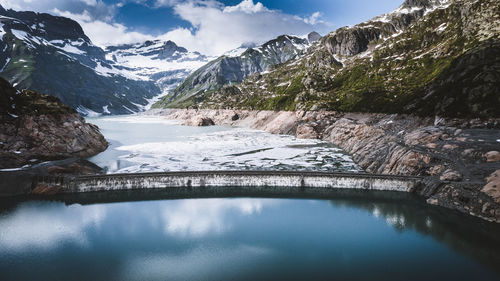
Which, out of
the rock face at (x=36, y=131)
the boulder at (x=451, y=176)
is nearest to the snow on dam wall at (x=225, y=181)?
the boulder at (x=451, y=176)

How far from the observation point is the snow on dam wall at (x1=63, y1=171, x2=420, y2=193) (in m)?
46.8

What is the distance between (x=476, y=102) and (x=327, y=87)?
105400 millimetres

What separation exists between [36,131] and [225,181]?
4378 centimetres

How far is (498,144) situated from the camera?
41.6 m

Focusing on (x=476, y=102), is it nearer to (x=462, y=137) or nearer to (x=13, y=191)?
(x=462, y=137)

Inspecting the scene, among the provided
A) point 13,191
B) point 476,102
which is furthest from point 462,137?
point 13,191

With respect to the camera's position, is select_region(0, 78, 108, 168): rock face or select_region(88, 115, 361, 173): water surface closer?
select_region(0, 78, 108, 168): rock face

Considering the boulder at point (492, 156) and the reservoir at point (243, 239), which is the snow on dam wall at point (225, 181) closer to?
the reservoir at point (243, 239)

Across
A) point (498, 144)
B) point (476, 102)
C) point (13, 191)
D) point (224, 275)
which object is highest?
point (476, 102)

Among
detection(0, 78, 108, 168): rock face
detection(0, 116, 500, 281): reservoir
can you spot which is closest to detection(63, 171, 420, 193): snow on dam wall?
detection(0, 116, 500, 281): reservoir

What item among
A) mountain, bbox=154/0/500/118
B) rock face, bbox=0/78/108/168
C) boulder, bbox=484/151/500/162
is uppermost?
mountain, bbox=154/0/500/118

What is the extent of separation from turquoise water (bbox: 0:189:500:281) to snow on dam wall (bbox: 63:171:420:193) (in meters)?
3.34

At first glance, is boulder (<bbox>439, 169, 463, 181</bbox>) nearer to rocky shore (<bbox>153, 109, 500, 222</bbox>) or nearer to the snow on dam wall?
rocky shore (<bbox>153, 109, 500, 222</bbox>)

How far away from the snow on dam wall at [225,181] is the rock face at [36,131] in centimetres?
1458
